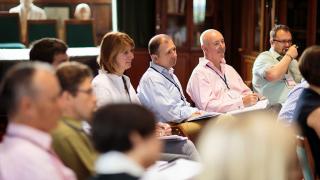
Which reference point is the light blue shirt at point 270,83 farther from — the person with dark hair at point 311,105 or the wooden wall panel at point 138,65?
the wooden wall panel at point 138,65

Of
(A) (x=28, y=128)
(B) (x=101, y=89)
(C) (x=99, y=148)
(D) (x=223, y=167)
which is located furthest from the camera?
(B) (x=101, y=89)

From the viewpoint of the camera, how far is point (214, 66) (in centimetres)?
386

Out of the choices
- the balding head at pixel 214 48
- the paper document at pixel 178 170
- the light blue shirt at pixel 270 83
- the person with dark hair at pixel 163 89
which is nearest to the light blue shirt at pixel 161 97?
the person with dark hair at pixel 163 89

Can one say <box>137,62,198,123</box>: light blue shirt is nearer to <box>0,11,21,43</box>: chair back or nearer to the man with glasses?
the man with glasses

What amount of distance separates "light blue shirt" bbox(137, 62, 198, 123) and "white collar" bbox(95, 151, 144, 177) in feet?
6.80

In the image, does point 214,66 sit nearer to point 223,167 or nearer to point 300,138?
point 300,138

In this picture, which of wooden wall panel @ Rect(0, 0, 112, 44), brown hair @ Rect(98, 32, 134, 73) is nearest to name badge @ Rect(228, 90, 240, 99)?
brown hair @ Rect(98, 32, 134, 73)

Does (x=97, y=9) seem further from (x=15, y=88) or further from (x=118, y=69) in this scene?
(x=15, y=88)

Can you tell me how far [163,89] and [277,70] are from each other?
0.98m

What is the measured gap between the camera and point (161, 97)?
132 inches

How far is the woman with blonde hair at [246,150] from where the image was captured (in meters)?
1.15

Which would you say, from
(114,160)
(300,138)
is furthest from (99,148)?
(300,138)

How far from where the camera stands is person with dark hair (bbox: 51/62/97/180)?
181cm

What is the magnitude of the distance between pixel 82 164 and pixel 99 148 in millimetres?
601
